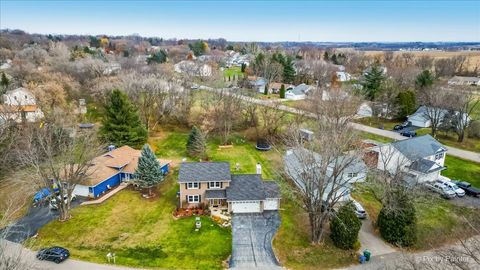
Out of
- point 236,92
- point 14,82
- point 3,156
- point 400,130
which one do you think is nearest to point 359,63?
point 400,130

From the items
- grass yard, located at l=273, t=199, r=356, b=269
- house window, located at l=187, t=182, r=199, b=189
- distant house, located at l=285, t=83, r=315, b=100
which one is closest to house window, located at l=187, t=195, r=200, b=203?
house window, located at l=187, t=182, r=199, b=189

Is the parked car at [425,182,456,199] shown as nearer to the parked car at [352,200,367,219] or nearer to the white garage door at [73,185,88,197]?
the parked car at [352,200,367,219]

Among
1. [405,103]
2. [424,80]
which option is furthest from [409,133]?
[424,80]

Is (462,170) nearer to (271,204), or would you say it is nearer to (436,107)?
(436,107)

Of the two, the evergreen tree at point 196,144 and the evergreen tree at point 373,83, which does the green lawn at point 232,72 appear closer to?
the evergreen tree at point 373,83

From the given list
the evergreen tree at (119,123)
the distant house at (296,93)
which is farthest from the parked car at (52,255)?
the distant house at (296,93)
